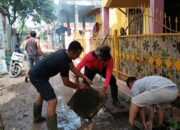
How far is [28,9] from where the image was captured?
22.3 metres

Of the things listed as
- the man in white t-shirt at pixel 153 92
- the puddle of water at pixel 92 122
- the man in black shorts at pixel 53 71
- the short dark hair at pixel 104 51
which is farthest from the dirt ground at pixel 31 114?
the short dark hair at pixel 104 51

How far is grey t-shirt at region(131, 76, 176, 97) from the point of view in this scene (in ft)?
12.6

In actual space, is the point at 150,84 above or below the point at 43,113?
above

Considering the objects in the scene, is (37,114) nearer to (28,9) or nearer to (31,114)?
(31,114)

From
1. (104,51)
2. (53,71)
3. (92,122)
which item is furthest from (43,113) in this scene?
(104,51)

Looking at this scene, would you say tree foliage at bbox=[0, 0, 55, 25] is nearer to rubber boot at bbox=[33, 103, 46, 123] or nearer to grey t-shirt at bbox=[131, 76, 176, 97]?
rubber boot at bbox=[33, 103, 46, 123]

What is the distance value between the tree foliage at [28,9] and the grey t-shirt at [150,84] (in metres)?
16.6

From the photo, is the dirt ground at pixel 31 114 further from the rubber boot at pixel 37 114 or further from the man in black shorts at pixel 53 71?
the man in black shorts at pixel 53 71

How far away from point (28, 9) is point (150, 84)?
19827mm

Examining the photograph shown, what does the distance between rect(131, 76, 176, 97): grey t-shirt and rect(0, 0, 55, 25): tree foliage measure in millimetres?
16638

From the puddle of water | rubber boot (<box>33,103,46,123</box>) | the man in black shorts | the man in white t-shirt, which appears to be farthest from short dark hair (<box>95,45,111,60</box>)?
rubber boot (<box>33,103,46,123</box>)

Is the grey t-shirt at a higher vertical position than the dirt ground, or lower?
higher

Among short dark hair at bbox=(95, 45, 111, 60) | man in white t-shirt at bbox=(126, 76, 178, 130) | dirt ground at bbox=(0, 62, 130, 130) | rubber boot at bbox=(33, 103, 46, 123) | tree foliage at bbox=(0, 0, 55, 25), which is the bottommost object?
dirt ground at bbox=(0, 62, 130, 130)

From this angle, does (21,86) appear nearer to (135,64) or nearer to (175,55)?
(135,64)
